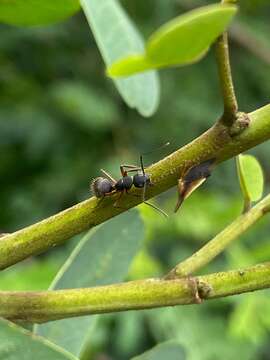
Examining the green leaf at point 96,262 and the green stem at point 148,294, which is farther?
the green leaf at point 96,262

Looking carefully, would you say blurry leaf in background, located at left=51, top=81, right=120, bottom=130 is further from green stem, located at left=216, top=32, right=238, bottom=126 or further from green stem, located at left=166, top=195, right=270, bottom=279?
green stem, located at left=216, top=32, right=238, bottom=126

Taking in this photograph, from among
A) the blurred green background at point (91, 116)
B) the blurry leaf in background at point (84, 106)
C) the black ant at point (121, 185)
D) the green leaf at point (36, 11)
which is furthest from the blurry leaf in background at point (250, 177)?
the blurry leaf in background at point (84, 106)

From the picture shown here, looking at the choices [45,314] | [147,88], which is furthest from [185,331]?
[45,314]

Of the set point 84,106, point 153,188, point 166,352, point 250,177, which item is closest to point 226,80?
point 153,188

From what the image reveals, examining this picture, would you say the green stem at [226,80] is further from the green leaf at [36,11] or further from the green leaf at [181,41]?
the green leaf at [36,11]

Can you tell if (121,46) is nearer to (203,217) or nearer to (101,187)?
(101,187)

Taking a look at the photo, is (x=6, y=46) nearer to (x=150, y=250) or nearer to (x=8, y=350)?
(x=150, y=250)
